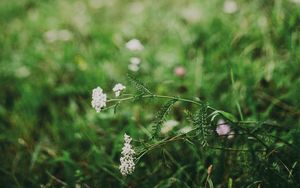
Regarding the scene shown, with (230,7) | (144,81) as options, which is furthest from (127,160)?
(230,7)

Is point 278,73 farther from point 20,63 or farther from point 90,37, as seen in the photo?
point 20,63

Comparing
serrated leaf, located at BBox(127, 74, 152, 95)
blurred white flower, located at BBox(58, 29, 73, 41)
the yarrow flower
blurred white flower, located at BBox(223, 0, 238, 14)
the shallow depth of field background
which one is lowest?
the yarrow flower

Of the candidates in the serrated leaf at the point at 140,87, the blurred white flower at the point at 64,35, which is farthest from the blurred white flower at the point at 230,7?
the serrated leaf at the point at 140,87

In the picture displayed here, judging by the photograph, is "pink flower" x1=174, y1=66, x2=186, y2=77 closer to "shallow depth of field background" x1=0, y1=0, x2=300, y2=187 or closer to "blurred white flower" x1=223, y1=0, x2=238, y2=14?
"shallow depth of field background" x1=0, y1=0, x2=300, y2=187

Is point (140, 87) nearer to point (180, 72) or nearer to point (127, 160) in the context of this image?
Answer: point (127, 160)

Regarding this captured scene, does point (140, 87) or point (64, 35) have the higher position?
point (64, 35)

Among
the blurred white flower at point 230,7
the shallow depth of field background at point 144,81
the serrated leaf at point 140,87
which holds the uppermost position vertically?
the blurred white flower at point 230,7

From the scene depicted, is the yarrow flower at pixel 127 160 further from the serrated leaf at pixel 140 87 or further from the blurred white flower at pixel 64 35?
the blurred white flower at pixel 64 35

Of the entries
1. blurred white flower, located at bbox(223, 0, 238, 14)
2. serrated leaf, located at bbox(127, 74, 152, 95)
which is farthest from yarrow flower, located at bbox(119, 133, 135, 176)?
blurred white flower, located at bbox(223, 0, 238, 14)
